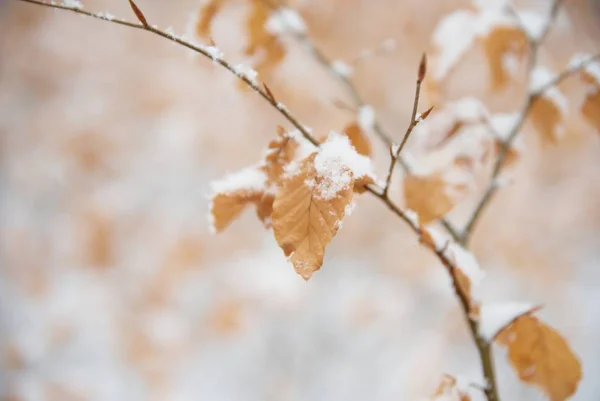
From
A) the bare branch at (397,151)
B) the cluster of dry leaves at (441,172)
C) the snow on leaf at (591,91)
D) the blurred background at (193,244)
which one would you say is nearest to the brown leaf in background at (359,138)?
the cluster of dry leaves at (441,172)

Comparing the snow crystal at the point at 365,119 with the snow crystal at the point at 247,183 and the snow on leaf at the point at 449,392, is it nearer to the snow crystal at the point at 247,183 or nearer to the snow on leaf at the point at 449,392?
the snow crystal at the point at 247,183

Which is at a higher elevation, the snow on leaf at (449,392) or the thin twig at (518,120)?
the thin twig at (518,120)

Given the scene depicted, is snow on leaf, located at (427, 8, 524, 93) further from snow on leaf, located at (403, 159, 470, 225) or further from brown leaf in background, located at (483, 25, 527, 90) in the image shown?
snow on leaf, located at (403, 159, 470, 225)

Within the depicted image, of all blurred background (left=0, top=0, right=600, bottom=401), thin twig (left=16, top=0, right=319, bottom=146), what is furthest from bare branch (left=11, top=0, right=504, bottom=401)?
blurred background (left=0, top=0, right=600, bottom=401)

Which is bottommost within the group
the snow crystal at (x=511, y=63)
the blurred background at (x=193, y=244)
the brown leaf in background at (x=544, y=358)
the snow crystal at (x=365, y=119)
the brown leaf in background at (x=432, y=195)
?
the brown leaf in background at (x=544, y=358)

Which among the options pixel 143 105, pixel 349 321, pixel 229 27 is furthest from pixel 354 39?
pixel 349 321

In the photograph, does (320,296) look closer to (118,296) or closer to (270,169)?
(118,296)
